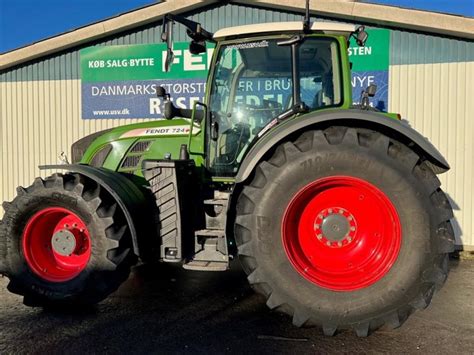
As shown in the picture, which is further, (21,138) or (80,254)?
(21,138)

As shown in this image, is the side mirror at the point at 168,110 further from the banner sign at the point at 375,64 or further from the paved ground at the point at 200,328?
the banner sign at the point at 375,64

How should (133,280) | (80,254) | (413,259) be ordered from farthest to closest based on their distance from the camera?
(133,280) → (80,254) → (413,259)

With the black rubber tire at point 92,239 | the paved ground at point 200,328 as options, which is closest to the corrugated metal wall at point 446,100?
the paved ground at point 200,328

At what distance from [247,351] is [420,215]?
154 centimetres

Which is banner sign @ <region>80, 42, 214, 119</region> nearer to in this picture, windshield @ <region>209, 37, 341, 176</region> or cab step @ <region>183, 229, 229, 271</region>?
windshield @ <region>209, 37, 341, 176</region>

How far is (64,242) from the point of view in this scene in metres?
3.59

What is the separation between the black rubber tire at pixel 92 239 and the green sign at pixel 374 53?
4.90 metres

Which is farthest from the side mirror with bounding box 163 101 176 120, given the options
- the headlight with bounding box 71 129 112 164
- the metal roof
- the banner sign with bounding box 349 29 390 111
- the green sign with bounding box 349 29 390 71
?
the green sign with bounding box 349 29 390 71

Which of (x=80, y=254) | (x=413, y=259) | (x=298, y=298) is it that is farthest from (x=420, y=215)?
(x=80, y=254)

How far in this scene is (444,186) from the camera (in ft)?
21.3

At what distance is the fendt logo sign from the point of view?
288 inches

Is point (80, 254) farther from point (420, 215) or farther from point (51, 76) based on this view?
point (51, 76)

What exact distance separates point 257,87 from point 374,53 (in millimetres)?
3734

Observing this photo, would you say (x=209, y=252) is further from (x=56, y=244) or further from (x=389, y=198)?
(x=389, y=198)
